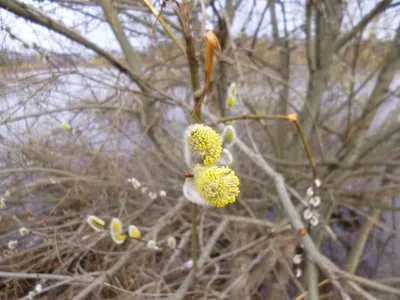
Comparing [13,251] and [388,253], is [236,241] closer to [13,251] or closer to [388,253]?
[388,253]

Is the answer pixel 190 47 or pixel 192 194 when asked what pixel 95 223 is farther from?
pixel 190 47

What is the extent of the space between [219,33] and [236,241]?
4.95 ft

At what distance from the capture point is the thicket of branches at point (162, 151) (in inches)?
37.4

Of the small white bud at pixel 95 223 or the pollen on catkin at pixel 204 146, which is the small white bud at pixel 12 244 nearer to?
the small white bud at pixel 95 223

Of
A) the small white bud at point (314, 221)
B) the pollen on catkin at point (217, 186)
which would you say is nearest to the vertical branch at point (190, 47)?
the pollen on catkin at point (217, 186)

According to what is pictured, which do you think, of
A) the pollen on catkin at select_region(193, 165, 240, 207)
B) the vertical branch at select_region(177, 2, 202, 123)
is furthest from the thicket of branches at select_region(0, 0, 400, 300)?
the pollen on catkin at select_region(193, 165, 240, 207)

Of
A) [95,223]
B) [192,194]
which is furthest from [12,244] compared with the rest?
[192,194]

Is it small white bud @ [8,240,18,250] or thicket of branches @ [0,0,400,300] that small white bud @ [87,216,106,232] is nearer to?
thicket of branches @ [0,0,400,300]

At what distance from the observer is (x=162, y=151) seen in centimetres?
200

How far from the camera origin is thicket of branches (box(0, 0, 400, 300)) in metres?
0.95

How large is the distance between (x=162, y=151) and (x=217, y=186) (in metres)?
1.61

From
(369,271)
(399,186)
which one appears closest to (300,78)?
(399,186)

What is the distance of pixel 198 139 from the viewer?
0.45m

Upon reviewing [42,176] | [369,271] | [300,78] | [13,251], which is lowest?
[369,271]
